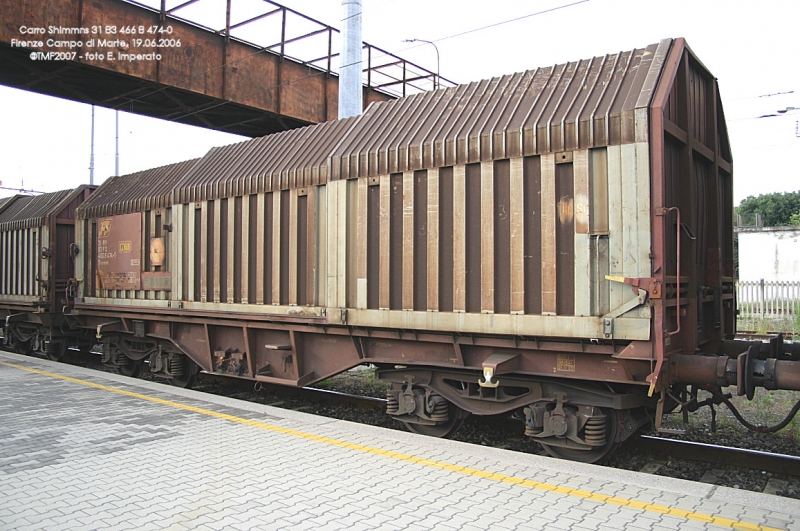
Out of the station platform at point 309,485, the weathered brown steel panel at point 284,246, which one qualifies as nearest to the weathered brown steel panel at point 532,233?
the station platform at point 309,485

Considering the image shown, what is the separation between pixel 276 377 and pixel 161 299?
10.7 ft

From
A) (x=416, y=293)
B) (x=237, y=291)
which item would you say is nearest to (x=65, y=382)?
(x=237, y=291)

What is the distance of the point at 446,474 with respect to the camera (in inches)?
203

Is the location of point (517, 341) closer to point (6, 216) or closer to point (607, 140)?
point (607, 140)

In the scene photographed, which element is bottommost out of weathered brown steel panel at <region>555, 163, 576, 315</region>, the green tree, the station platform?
the station platform

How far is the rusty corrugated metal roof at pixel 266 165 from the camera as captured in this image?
8320 mm

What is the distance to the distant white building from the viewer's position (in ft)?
122

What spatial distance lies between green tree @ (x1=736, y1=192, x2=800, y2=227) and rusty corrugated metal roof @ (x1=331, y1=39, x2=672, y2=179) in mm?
A: 76844

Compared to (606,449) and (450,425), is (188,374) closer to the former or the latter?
(450,425)

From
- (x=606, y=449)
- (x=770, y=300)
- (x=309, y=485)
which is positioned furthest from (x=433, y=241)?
(x=770, y=300)

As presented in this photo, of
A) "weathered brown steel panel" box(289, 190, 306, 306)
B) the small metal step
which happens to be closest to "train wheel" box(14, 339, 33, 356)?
"weathered brown steel panel" box(289, 190, 306, 306)

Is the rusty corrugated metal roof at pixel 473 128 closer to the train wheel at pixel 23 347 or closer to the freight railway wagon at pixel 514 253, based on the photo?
the freight railway wagon at pixel 514 253

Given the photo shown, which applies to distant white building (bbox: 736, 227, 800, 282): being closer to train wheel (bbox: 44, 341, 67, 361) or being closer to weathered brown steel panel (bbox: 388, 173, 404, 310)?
weathered brown steel panel (bbox: 388, 173, 404, 310)

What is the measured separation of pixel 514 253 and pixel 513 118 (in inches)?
56.6
